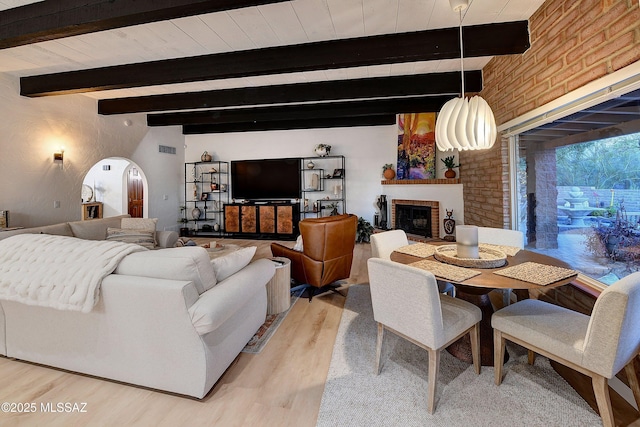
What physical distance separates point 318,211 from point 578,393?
5.27 metres

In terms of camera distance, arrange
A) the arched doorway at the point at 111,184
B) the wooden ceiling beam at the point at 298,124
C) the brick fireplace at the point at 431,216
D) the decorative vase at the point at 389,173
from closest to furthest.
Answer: the brick fireplace at the point at 431,216 < the decorative vase at the point at 389,173 < the wooden ceiling beam at the point at 298,124 < the arched doorway at the point at 111,184

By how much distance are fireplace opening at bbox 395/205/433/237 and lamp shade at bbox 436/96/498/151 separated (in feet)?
11.4

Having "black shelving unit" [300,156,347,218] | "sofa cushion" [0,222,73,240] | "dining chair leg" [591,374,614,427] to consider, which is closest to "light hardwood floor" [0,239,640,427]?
"dining chair leg" [591,374,614,427]

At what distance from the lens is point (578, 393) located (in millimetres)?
1621

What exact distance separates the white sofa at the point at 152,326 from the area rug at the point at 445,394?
75 cm

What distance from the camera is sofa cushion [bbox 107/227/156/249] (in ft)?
11.9

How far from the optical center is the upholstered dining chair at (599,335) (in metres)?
1.19

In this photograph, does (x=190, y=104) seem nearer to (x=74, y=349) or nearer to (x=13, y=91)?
(x=13, y=91)

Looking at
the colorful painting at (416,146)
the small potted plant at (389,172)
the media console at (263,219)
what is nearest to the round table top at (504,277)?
the colorful painting at (416,146)

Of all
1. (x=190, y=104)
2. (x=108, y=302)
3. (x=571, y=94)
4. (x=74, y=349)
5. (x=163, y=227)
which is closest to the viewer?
(x=108, y=302)

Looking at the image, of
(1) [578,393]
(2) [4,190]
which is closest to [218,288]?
(1) [578,393]

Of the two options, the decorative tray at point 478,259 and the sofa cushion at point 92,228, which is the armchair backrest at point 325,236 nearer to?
the decorative tray at point 478,259

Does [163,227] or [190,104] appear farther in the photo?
[163,227]

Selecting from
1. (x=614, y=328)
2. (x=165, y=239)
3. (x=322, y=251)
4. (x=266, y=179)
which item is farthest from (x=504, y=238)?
(x=266, y=179)
